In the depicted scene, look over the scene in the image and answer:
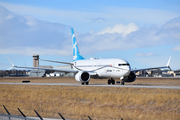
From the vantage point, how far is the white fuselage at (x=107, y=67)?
165ft

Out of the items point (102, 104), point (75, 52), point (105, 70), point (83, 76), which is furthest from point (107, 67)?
point (102, 104)

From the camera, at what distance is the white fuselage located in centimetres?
5038

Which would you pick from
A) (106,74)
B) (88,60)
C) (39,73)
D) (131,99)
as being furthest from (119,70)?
(39,73)

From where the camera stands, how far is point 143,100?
31.2m

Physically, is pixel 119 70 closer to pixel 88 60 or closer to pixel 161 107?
pixel 88 60

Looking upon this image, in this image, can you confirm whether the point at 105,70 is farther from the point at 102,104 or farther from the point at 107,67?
the point at 102,104

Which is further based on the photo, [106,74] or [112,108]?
[106,74]

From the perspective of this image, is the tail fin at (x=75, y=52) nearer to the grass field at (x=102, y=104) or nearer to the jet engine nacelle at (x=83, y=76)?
the jet engine nacelle at (x=83, y=76)

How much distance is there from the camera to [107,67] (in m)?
53.1

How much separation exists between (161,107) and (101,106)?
236 inches

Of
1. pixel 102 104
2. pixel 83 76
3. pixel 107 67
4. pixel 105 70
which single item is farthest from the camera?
pixel 83 76

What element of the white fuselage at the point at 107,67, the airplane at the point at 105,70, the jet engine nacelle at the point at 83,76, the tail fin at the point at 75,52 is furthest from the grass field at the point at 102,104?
the tail fin at the point at 75,52

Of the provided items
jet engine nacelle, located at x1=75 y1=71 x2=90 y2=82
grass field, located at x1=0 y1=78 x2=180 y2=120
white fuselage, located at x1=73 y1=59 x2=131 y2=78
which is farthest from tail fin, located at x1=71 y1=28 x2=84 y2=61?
grass field, located at x1=0 y1=78 x2=180 y2=120

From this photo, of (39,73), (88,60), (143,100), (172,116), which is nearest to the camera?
(172,116)
